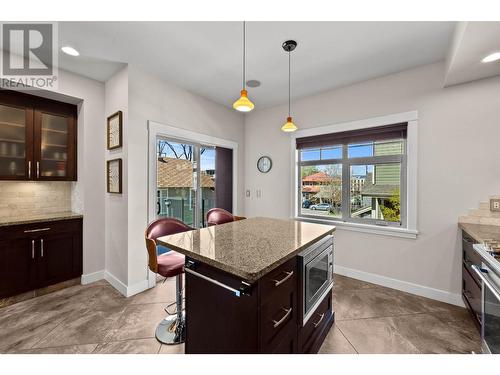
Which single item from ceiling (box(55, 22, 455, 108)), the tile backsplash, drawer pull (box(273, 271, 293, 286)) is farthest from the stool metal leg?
the tile backsplash

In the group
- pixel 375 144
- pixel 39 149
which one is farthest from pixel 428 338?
pixel 39 149

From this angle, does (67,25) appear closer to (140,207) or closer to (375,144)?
(140,207)

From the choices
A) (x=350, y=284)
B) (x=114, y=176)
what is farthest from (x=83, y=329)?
(x=350, y=284)

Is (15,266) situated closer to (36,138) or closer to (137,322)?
(36,138)

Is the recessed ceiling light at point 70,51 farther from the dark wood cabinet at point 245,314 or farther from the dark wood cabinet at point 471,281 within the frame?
the dark wood cabinet at point 471,281

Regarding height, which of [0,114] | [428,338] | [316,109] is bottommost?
[428,338]

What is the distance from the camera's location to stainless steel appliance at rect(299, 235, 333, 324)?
1.42 m

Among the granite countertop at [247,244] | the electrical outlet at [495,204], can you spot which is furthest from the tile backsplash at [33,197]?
the electrical outlet at [495,204]

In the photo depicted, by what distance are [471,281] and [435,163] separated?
1296 mm

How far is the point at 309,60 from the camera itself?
248 centimetres

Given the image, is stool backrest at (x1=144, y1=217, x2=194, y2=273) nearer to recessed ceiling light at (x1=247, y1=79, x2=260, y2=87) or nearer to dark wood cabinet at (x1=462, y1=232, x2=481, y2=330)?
recessed ceiling light at (x1=247, y1=79, x2=260, y2=87)

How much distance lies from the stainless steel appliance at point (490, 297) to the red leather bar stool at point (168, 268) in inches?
81.3

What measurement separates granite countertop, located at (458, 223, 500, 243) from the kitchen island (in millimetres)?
1322
